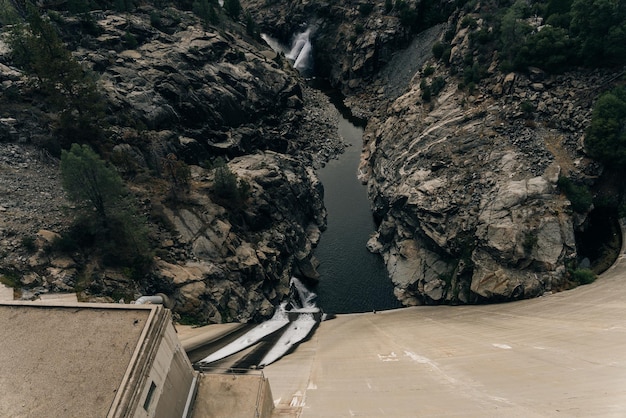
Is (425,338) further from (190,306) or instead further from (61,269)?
(61,269)

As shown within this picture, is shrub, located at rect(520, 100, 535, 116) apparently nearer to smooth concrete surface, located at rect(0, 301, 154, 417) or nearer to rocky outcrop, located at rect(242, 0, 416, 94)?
rocky outcrop, located at rect(242, 0, 416, 94)

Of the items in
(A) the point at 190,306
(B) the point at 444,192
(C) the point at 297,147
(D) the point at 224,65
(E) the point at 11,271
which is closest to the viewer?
(E) the point at 11,271

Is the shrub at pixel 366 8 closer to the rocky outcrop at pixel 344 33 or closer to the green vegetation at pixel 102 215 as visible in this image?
the rocky outcrop at pixel 344 33

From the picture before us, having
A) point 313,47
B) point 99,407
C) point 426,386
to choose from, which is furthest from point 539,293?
point 313,47

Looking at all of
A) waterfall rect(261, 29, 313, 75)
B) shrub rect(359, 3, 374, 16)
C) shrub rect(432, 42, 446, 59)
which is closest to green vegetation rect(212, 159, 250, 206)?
shrub rect(432, 42, 446, 59)

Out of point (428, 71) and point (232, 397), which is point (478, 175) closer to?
point (428, 71)

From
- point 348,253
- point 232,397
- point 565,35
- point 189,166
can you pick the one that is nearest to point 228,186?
point 189,166

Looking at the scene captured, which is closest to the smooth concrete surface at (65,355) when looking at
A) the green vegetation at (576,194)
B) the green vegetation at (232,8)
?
the green vegetation at (576,194)
